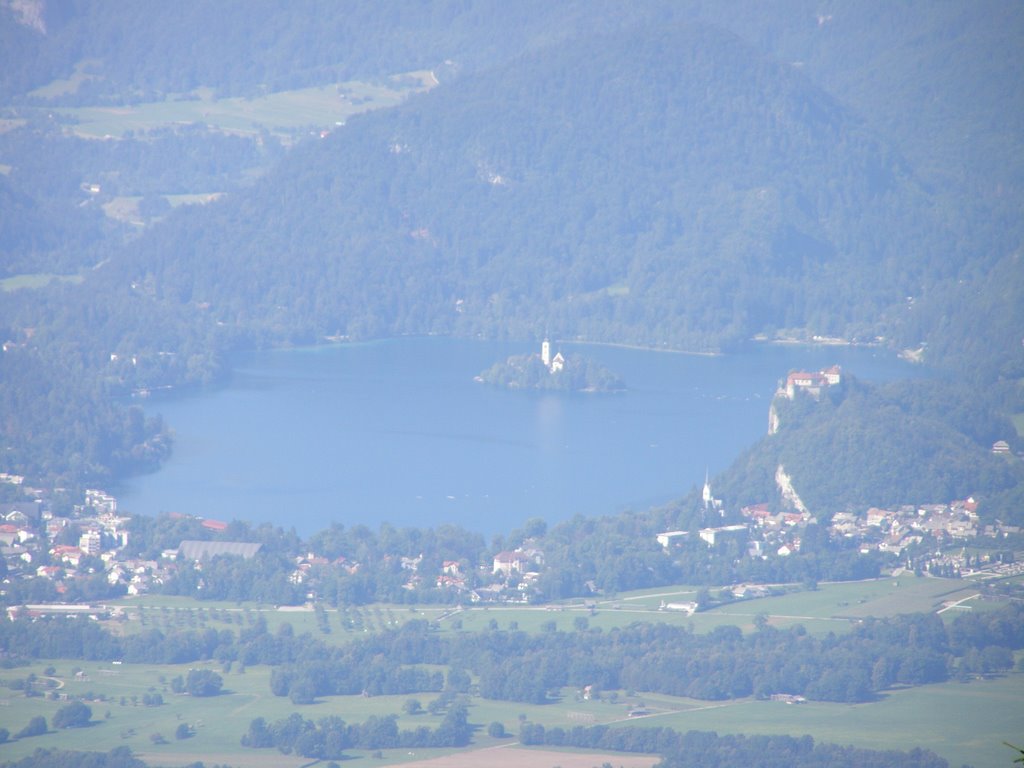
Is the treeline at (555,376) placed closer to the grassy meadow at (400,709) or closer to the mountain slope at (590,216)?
the mountain slope at (590,216)

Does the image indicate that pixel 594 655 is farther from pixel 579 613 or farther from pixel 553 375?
pixel 553 375

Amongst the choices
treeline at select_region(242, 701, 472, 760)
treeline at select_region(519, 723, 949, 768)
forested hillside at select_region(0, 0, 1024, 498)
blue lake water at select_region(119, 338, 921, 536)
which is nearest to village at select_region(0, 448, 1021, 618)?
blue lake water at select_region(119, 338, 921, 536)

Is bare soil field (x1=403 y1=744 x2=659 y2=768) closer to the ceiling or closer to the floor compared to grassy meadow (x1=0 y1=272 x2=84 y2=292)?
closer to the floor

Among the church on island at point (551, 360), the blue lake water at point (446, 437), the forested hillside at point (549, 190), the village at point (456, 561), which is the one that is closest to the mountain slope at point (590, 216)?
the forested hillside at point (549, 190)

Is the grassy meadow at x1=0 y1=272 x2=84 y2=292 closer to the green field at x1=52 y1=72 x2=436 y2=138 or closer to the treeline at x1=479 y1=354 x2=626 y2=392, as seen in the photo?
the green field at x1=52 y1=72 x2=436 y2=138

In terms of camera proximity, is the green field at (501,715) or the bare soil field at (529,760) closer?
the bare soil field at (529,760)

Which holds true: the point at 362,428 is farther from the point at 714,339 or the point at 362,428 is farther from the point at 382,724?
the point at 382,724

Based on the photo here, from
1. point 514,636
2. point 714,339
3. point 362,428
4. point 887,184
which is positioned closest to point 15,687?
point 514,636
